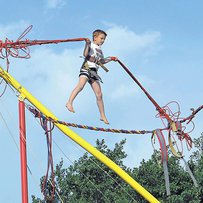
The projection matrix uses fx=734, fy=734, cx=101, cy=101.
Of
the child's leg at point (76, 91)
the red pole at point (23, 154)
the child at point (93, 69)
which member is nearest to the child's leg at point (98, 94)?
the child at point (93, 69)

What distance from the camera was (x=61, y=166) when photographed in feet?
97.8

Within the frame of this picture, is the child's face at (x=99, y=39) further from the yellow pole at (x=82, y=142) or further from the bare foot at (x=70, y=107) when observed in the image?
the yellow pole at (x=82, y=142)

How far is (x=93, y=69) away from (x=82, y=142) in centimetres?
107

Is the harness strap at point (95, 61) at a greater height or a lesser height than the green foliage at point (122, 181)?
lesser

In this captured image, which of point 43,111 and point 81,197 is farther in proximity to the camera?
point 81,197

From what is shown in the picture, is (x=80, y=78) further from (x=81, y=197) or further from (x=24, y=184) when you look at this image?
(x=81, y=197)

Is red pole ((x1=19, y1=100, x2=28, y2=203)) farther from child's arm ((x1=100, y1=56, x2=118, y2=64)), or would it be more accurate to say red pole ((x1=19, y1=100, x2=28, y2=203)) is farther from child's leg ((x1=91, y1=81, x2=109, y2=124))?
child's arm ((x1=100, y1=56, x2=118, y2=64))

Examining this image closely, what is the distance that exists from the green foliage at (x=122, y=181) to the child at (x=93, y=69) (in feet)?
43.3

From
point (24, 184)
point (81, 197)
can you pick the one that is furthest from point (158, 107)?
point (81, 197)

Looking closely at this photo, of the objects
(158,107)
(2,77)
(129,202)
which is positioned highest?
(129,202)

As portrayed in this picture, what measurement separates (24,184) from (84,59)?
6.67 ft

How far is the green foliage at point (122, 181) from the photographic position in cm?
2508

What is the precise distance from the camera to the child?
10.5 meters

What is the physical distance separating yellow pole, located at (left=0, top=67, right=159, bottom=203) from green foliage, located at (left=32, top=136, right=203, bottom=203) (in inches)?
504
